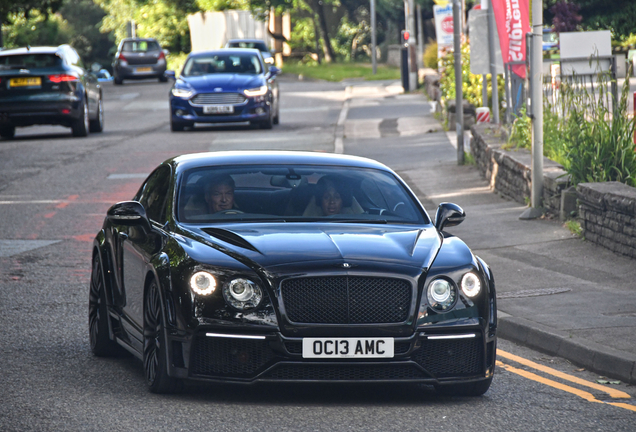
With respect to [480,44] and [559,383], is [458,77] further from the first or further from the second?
[559,383]

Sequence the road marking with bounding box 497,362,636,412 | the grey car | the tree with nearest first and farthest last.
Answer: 1. the road marking with bounding box 497,362,636,412
2. the tree
3. the grey car

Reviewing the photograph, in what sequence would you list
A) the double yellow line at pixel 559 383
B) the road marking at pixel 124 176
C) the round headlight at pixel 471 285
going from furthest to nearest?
the road marking at pixel 124 176 → the double yellow line at pixel 559 383 → the round headlight at pixel 471 285

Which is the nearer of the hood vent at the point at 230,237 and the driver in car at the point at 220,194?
the hood vent at the point at 230,237

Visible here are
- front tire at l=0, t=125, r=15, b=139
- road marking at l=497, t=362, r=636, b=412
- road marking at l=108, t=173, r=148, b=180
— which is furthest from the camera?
front tire at l=0, t=125, r=15, b=139

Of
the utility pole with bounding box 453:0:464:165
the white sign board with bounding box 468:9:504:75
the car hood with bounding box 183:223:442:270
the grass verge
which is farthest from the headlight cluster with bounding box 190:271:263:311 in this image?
the grass verge

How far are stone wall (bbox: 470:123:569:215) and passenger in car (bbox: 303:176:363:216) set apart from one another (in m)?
6.59

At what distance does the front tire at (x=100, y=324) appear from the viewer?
7.56 m

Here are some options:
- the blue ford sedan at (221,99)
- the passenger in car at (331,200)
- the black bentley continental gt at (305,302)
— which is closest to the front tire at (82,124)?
the blue ford sedan at (221,99)

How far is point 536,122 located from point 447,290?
796cm

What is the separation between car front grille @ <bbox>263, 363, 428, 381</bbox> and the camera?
6008 millimetres

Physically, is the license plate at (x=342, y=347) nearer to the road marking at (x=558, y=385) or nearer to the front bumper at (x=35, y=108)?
the road marking at (x=558, y=385)

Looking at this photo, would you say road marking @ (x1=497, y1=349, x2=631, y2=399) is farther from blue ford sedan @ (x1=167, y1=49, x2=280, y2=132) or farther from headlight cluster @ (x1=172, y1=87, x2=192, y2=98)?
headlight cluster @ (x1=172, y1=87, x2=192, y2=98)

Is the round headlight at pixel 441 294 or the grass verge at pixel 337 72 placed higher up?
the grass verge at pixel 337 72

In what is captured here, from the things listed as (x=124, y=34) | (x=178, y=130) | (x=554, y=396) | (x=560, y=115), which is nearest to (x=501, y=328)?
(x=554, y=396)
